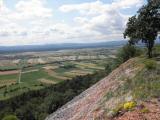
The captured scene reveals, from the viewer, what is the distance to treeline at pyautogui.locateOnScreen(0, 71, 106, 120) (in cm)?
8894

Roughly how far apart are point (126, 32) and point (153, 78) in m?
18.5

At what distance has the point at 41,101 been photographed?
113 m

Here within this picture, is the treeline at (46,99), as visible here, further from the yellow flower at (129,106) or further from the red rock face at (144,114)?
the red rock face at (144,114)

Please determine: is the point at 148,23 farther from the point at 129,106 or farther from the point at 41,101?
the point at 41,101

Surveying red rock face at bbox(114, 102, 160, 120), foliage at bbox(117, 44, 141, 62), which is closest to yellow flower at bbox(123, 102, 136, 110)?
red rock face at bbox(114, 102, 160, 120)

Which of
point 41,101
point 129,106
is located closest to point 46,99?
point 41,101

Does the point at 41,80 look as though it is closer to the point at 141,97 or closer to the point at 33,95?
the point at 33,95

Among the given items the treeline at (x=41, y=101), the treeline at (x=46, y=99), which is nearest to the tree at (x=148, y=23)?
the treeline at (x=46, y=99)

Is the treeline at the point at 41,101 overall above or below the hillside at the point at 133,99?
below

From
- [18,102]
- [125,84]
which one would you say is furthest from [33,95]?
[125,84]

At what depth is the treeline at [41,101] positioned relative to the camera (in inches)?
3501

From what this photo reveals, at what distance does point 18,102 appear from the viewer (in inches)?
4781

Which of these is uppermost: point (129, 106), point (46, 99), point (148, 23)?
point (148, 23)

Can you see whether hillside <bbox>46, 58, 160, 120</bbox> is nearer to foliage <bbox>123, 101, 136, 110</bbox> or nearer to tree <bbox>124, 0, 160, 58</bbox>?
foliage <bbox>123, 101, 136, 110</bbox>
